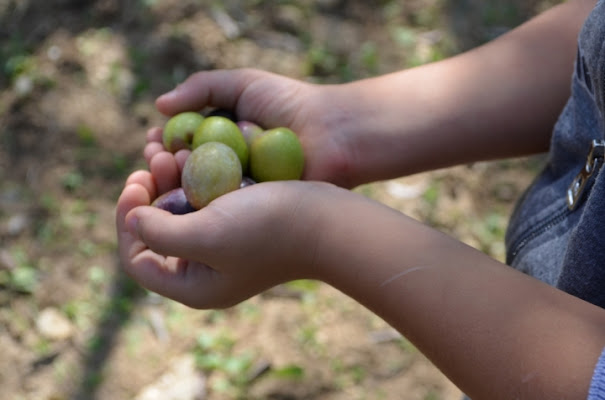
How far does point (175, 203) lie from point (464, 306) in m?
0.92

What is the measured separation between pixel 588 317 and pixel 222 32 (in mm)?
2985

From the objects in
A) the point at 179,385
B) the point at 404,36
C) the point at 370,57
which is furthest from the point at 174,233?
the point at 404,36

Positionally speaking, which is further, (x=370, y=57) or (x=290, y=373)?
(x=370, y=57)

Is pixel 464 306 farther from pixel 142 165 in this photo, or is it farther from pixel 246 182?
pixel 142 165

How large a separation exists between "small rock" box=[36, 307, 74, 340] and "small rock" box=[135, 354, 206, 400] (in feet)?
1.47

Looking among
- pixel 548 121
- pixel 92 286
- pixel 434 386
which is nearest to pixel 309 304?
pixel 434 386

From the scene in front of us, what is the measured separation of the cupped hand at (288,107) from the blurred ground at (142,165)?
0.92 m

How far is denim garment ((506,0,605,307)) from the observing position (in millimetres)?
1196

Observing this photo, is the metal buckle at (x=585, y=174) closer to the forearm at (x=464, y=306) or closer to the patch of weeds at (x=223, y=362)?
the forearm at (x=464, y=306)

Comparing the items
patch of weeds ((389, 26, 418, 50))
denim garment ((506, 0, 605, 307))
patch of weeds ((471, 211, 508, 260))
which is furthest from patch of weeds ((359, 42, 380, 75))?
denim garment ((506, 0, 605, 307))

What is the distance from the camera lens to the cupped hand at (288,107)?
195 cm

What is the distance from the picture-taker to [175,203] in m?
1.79

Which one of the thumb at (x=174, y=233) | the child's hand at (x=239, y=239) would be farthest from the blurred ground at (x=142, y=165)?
the thumb at (x=174, y=233)

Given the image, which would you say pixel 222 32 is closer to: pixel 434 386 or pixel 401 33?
pixel 401 33
